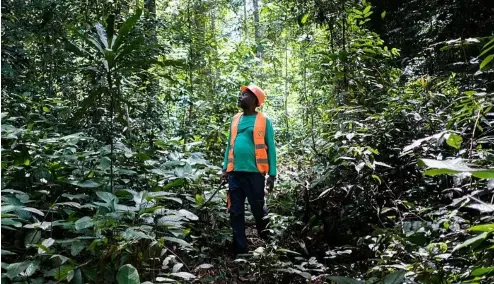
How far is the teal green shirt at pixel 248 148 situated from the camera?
4512 mm

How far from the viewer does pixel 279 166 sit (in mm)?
7730

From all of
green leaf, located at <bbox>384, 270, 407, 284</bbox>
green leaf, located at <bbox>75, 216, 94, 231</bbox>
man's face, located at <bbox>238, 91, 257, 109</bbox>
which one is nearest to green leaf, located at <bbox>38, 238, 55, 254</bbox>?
green leaf, located at <bbox>75, 216, 94, 231</bbox>

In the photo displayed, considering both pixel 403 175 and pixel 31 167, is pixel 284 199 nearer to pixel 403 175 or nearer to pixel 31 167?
pixel 403 175

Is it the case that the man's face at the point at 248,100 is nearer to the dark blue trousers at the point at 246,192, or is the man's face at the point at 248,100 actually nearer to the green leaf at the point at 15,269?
the dark blue trousers at the point at 246,192

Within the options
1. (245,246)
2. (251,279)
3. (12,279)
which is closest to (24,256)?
(12,279)

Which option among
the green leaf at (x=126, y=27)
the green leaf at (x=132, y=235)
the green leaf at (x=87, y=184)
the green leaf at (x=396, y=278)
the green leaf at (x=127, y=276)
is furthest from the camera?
the green leaf at (x=87, y=184)

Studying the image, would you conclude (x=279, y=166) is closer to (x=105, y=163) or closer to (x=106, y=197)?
(x=105, y=163)

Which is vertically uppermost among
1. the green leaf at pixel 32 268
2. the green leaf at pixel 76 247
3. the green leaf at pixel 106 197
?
the green leaf at pixel 106 197

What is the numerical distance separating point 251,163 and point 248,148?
16cm

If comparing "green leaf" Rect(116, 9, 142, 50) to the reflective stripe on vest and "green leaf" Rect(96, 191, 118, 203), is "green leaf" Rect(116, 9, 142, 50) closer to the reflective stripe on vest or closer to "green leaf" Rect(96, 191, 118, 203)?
"green leaf" Rect(96, 191, 118, 203)

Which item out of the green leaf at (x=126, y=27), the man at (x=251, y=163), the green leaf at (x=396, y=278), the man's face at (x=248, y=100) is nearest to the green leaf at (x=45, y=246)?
the green leaf at (x=126, y=27)

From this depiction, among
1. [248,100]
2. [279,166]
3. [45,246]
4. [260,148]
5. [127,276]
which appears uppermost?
[248,100]

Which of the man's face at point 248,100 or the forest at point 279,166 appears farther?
the man's face at point 248,100

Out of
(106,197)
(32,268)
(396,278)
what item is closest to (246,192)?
(106,197)
